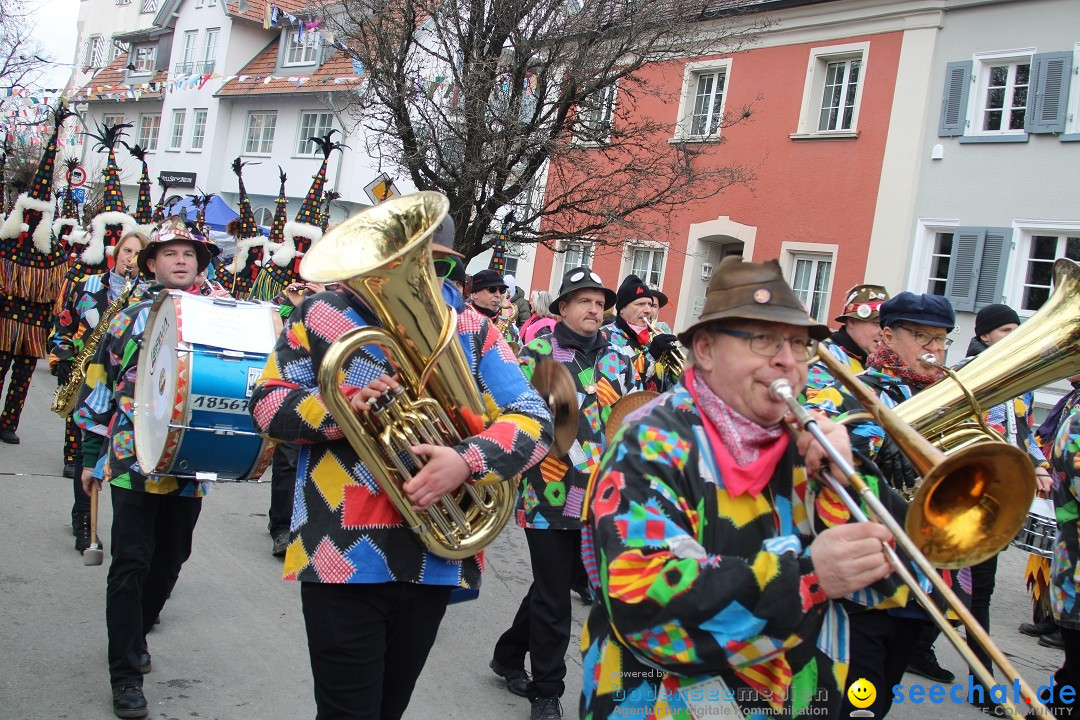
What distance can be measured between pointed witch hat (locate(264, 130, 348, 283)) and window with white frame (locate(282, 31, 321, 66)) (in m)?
22.7

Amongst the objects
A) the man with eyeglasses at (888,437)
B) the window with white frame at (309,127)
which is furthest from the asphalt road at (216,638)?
the window with white frame at (309,127)

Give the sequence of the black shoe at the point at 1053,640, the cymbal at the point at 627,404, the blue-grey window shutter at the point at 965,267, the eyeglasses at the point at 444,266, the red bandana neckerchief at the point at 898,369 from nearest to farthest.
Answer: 1. the eyeglasses at the point at 444,266
2. the red bandana neckerchief at the point at 898,369
3. the cymbal at the point at 627,404
4. the black shoe at the point at 1053,640
5. the blue-grey window shutter at the point at 965,267

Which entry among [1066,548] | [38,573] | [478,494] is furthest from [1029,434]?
[38,573]

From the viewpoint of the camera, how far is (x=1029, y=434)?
6.49m

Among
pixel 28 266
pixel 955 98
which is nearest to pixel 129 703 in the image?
pixel 28 266

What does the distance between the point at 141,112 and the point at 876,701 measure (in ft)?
135

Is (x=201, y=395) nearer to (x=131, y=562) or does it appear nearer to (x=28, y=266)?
(x=131, y=562)

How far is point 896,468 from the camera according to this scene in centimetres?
337

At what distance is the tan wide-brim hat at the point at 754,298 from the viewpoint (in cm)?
223

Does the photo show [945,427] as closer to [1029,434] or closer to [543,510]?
[543,510]

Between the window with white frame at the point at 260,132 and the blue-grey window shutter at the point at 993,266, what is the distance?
930 inches

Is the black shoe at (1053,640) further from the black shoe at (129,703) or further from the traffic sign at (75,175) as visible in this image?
the traffic sign at (75,175)

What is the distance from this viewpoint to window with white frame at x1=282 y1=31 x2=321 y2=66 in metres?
31.8

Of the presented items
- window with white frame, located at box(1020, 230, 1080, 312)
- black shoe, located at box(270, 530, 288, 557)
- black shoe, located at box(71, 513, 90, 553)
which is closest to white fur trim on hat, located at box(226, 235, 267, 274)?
black shoe, located at box(270, 530, 288, 557)
